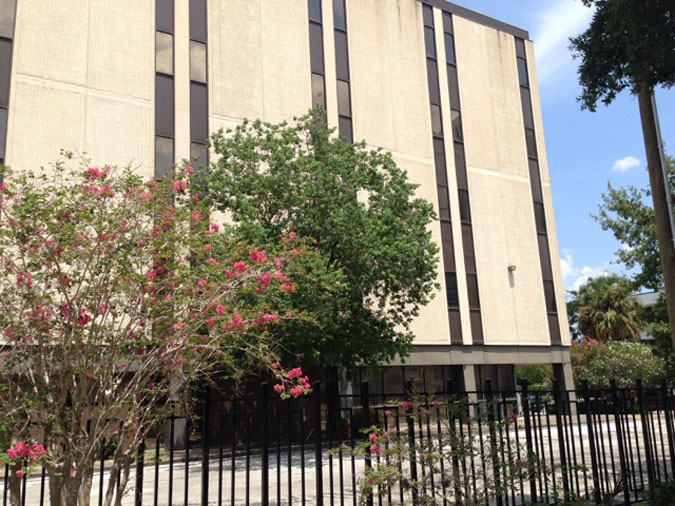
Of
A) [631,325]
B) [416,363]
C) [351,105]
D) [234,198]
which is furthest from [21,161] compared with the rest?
[631,325]

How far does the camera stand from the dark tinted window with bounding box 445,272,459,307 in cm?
2895

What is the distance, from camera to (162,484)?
15.0 meters

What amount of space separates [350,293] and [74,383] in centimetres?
1347

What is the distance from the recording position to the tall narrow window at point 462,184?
29562 millimetres

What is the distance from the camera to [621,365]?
35781 millimetres

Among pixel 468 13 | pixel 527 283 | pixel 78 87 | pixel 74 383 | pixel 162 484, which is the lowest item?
pixel 162 484

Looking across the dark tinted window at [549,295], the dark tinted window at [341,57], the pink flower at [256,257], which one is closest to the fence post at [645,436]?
the pink flower at [256,257]

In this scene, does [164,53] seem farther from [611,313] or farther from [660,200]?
[611,313]

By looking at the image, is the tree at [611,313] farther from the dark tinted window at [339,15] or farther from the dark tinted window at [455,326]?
the dark tinted window at [339,15]

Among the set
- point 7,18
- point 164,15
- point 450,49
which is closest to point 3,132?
point 7,18

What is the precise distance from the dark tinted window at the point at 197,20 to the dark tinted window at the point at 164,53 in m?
1.05

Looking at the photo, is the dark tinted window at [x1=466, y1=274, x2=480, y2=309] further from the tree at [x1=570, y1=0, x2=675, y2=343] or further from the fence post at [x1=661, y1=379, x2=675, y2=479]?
the fence post at [x1=661, y1=379, x2=675, y2=479]

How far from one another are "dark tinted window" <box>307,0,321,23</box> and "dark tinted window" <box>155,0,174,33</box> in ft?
21.2

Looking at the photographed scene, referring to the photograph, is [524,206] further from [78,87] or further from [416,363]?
[78,87]
